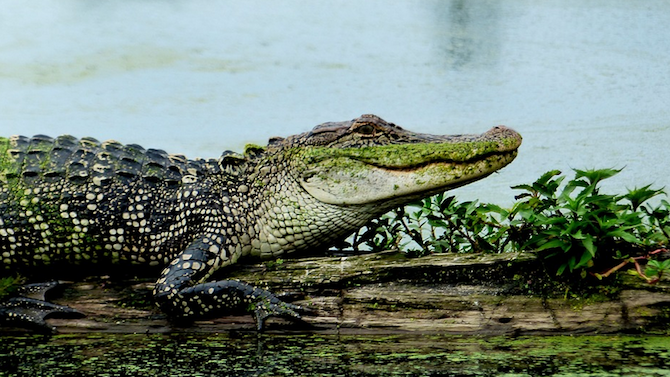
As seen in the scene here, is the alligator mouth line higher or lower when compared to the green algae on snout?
lower

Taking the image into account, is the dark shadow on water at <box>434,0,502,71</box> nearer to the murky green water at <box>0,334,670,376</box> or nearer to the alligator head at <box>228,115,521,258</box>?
the alligator head at <box>228,115,521,258</box>

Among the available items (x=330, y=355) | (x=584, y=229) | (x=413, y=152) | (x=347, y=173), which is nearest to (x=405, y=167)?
(x=413, y=152)

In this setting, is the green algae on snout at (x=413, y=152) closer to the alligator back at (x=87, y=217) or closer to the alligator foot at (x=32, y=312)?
the alligator back at (x=87, y=217)

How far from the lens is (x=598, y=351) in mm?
3680

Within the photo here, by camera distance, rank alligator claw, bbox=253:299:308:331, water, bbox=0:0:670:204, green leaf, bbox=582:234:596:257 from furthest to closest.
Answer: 1. water, bbox=0:0:670:204
2. alligator claw, bbox=253:299:308:331
3. green leaf, bbox=582:234:596:257

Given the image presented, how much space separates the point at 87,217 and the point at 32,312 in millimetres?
495

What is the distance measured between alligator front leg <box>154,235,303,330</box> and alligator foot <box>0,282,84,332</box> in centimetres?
40

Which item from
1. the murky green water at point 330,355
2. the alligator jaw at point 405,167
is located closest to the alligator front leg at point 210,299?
the murky green water at point 330,355

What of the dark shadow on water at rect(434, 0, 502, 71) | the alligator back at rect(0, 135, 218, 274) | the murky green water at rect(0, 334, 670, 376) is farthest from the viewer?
the dark shadow on water at rect(434, 0, 502, 71)

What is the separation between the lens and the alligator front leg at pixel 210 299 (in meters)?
3.99

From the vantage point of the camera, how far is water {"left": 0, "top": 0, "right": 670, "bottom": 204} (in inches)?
300

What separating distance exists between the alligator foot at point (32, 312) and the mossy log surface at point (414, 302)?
0.14ft

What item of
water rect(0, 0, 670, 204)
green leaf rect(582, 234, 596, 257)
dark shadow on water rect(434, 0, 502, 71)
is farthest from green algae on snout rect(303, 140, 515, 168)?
dark shadow on water rect(434, 0, 502, 71)

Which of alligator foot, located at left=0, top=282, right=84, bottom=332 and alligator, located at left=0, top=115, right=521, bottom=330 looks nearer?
alligator foot, located at left=0, top=282, right=84, bottom=332
